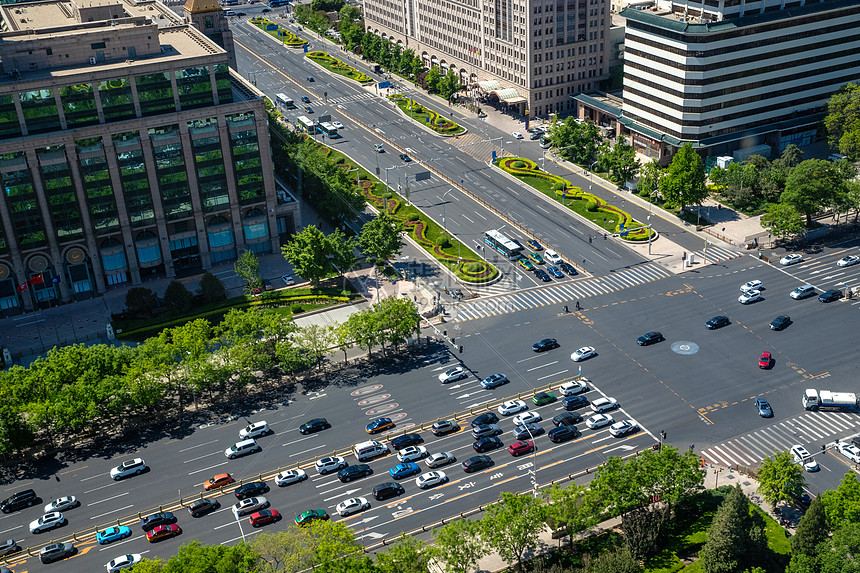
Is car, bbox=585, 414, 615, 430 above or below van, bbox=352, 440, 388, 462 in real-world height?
below

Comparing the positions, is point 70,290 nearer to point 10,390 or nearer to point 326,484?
point 10,390

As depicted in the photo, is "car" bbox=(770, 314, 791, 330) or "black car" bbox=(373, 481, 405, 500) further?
"car" bbox=(770, 314, 791, 330)

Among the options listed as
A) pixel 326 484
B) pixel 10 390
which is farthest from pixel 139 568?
pixel 10 390

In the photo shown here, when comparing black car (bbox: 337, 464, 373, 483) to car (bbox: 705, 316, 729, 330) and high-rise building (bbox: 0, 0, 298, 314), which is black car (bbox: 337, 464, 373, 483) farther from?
high-rise building (bbox: 0, 0, 298, 314)

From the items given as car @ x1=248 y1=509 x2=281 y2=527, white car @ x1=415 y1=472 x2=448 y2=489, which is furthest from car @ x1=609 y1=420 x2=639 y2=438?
car @ x1=248 y1=509 x2=281 y2=527

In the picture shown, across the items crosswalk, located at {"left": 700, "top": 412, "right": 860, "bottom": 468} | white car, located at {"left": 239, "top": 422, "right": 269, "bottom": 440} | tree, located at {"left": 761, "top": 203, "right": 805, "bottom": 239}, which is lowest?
crosswalk, located at {"left": 700, "top": 412, "right": 860, "bottom": 468}

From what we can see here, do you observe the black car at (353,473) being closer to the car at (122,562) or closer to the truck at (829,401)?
the car at (122,562)

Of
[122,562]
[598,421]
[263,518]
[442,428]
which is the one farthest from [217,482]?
[598,421]

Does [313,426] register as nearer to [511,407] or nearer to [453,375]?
[453,375]
